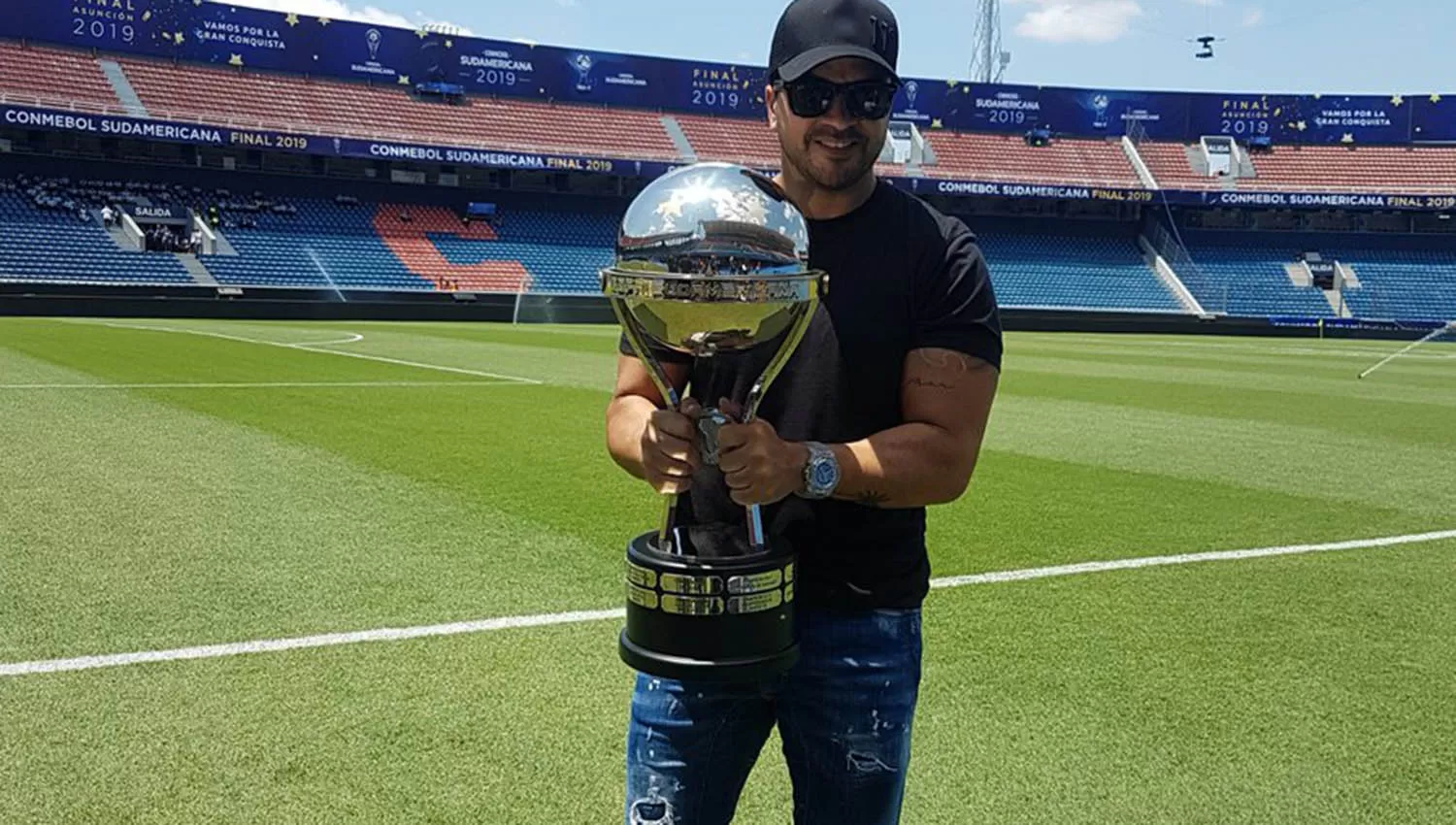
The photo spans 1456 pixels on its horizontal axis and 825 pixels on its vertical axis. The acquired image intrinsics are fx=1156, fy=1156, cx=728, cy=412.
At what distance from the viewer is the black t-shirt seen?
1.86 meters

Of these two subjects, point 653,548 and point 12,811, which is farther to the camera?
point 12,811

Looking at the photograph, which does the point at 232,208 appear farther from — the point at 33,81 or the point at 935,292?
the point at 935,292

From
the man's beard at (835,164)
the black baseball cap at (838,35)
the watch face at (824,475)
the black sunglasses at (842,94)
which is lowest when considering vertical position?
the watch face at (824,475)

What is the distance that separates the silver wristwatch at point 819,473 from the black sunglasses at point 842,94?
531mm

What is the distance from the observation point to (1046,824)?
3004 mm

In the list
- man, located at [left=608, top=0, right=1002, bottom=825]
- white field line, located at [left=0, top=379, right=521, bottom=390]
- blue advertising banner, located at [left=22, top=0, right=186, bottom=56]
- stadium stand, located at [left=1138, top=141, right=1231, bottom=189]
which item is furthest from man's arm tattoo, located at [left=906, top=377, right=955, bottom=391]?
stadium stand, located at [left=1138, top=141, right=1231, bottom=189]

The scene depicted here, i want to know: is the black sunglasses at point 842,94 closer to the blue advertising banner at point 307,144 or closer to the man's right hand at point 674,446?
the man's right hand at point 674,446

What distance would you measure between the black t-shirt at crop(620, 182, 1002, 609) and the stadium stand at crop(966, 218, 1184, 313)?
42.2 m

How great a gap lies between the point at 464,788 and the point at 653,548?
175cm

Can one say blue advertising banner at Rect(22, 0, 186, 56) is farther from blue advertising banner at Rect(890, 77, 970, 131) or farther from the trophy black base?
the trophy black base

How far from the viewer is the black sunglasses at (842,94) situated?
178cm

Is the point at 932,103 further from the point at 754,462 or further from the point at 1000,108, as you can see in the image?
the point at 754,462

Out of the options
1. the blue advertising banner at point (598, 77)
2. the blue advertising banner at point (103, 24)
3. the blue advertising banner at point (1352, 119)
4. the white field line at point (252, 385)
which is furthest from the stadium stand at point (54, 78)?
the blue advertising banner at point (1352, 119)

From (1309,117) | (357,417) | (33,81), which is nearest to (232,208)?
(33,81)
